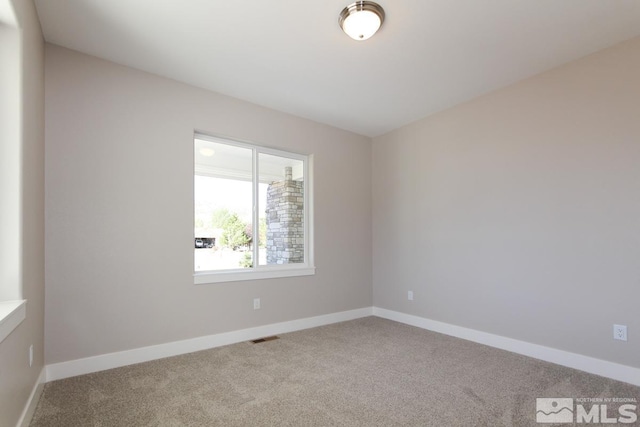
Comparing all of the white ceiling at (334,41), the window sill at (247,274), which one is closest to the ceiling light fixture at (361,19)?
the white ceiling at (334,41)

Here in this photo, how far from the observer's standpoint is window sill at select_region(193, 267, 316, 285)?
3336mm

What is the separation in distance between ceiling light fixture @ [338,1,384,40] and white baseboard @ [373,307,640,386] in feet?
9.91

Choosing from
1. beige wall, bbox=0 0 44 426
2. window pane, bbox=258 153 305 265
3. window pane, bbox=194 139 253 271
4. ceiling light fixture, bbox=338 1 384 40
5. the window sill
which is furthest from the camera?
window pane, bbox=258 153 305 265

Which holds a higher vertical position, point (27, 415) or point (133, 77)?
point (133, 77)

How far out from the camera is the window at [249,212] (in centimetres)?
353

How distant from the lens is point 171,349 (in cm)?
309

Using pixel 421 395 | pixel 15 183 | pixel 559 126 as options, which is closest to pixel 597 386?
pixel 421 395

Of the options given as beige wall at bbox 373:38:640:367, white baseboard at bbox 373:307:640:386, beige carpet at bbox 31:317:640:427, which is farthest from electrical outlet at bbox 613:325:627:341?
beige carpet at bbox 31:317:640:427

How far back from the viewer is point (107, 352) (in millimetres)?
2779

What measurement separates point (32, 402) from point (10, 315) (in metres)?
0.91

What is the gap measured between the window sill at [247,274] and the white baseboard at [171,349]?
1.75 feet

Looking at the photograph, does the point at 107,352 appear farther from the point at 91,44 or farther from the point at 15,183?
the point at 91,44

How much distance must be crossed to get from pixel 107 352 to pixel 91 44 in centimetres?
247

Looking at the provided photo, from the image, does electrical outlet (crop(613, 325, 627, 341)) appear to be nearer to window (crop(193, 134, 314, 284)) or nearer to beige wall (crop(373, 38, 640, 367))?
beige wall (crop(373, 38, 640, 367))
